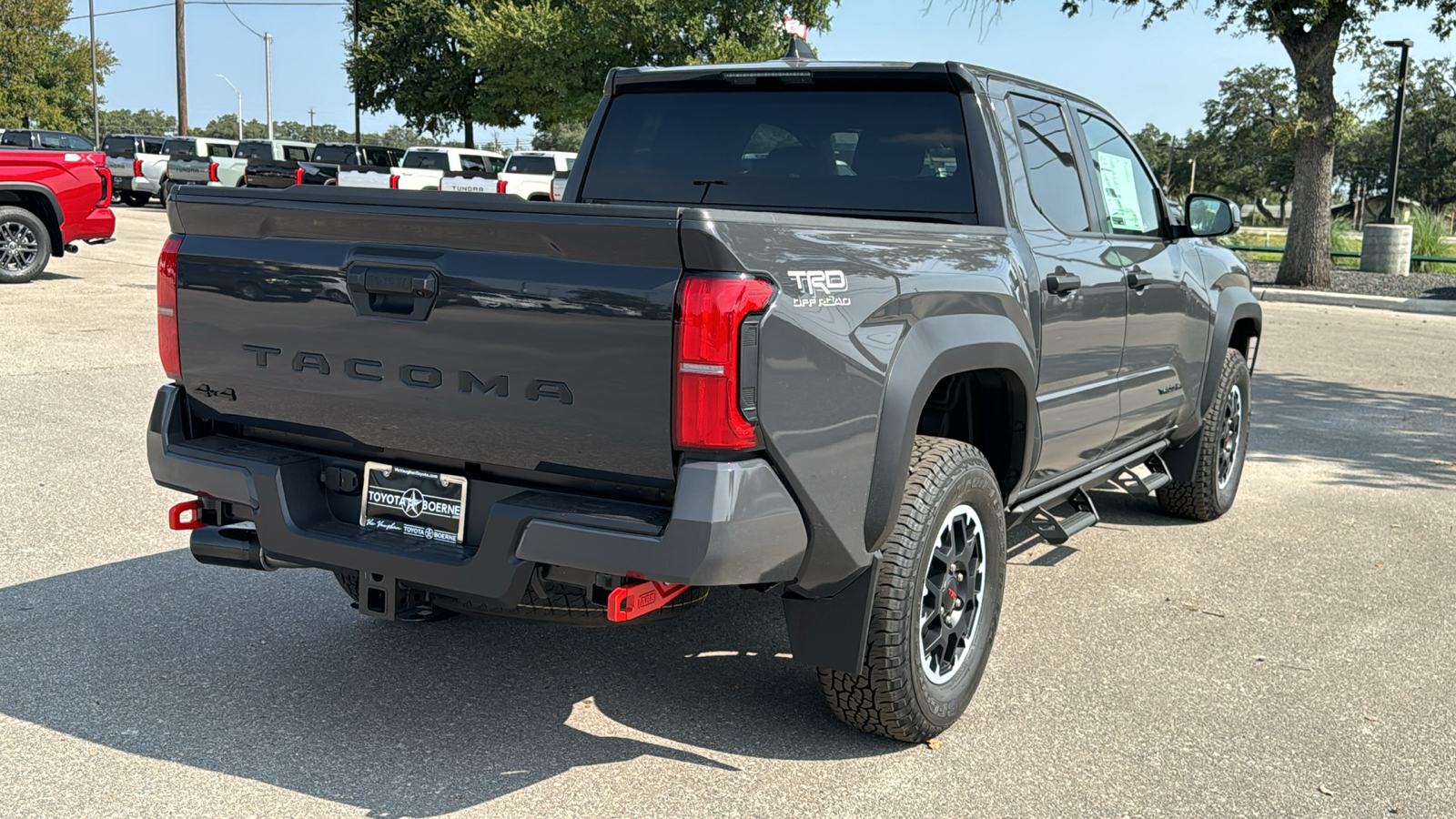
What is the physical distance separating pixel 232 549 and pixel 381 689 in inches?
27.7

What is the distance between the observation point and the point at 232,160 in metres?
31.0

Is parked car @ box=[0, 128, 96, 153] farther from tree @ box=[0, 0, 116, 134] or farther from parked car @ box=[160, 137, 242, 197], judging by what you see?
tree @ box=[0, 0, 116, 134]

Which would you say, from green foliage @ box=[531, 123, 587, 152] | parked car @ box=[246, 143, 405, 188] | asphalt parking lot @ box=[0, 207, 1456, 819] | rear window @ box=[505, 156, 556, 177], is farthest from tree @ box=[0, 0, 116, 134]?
asphalt parking lot @ box=[0, 207, 1456, 819]

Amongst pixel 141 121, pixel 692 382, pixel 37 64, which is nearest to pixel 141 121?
pixel 141 121

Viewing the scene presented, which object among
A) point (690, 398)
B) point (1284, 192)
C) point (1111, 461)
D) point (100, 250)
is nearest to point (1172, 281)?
point (1111, 461)

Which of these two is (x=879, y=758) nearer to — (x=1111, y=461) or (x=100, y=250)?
(x=1111, y=461)

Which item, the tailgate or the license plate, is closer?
the tailgate

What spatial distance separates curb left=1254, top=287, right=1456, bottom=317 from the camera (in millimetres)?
18469

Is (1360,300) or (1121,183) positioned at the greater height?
(1121,183)

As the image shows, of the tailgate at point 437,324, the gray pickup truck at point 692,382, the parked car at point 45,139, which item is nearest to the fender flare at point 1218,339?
the gray pickup truck at point 692,382

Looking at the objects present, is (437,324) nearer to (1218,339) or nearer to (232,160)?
(1218,339)

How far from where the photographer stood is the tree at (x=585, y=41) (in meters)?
32.2

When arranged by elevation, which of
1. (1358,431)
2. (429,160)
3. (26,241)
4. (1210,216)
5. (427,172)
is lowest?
(1358,431)

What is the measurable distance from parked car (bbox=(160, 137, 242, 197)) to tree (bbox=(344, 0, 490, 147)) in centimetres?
948
